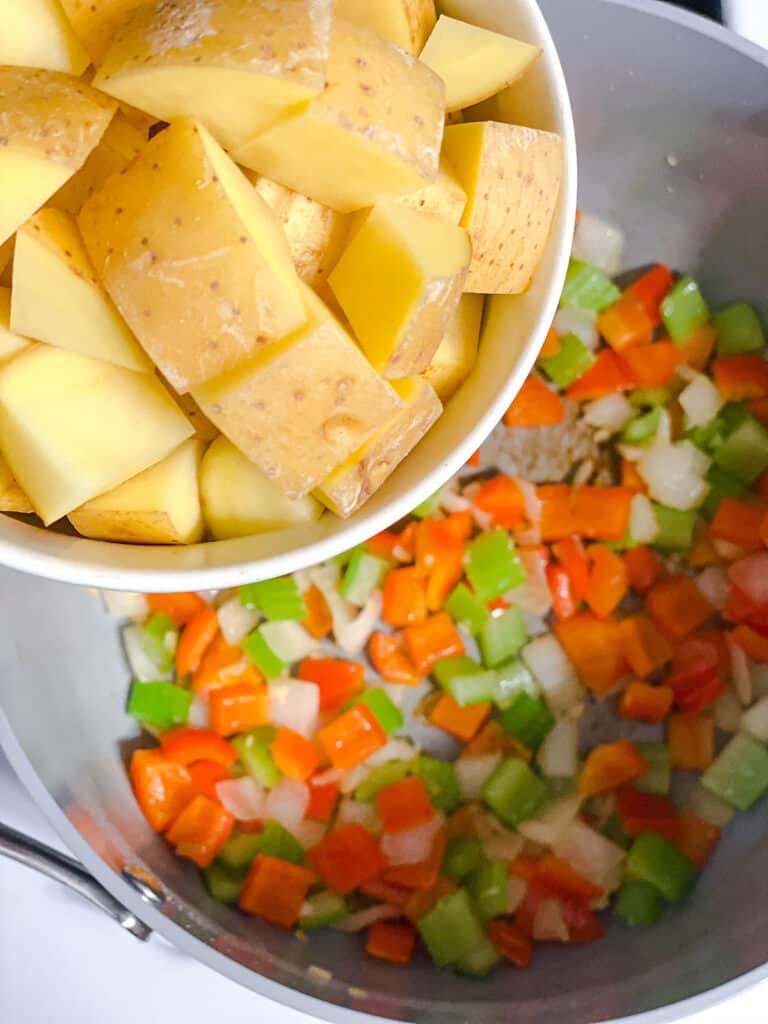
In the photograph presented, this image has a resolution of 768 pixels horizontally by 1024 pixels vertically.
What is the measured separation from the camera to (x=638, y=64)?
45.8 inches

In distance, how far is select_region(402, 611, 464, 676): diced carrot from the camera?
1.34 m

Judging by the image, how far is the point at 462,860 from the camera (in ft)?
4.20

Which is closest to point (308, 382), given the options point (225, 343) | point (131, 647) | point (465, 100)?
point (225, 343)

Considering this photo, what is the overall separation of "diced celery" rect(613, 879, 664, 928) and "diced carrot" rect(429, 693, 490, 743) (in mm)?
296

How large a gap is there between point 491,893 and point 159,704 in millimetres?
523

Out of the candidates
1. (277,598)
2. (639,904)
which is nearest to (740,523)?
(639,904)

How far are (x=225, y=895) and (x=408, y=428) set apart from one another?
776 mm

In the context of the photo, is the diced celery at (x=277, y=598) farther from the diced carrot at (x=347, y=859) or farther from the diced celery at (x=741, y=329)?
the diced celery at (x=741, y=329)

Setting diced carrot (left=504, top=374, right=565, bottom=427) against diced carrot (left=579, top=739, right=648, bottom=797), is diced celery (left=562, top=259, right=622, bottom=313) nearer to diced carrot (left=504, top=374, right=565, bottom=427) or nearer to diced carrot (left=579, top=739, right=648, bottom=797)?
diced carrot (left=504, top=374, right=565, bottom=427)

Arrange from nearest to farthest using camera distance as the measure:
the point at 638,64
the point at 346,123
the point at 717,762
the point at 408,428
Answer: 1. the point at 346,123
2. the point at 408,428
3. the point at 638,64
4. the point at 717,762

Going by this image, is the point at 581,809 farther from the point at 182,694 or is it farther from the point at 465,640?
the point at 182,694

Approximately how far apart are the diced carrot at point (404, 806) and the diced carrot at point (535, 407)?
540mm

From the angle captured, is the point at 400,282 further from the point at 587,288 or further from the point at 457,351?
the point at 587,288

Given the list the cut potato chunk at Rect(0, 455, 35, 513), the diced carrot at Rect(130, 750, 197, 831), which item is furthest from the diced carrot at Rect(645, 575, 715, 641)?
the cut potato chunk at Rect(0, 455, 35, 513)
